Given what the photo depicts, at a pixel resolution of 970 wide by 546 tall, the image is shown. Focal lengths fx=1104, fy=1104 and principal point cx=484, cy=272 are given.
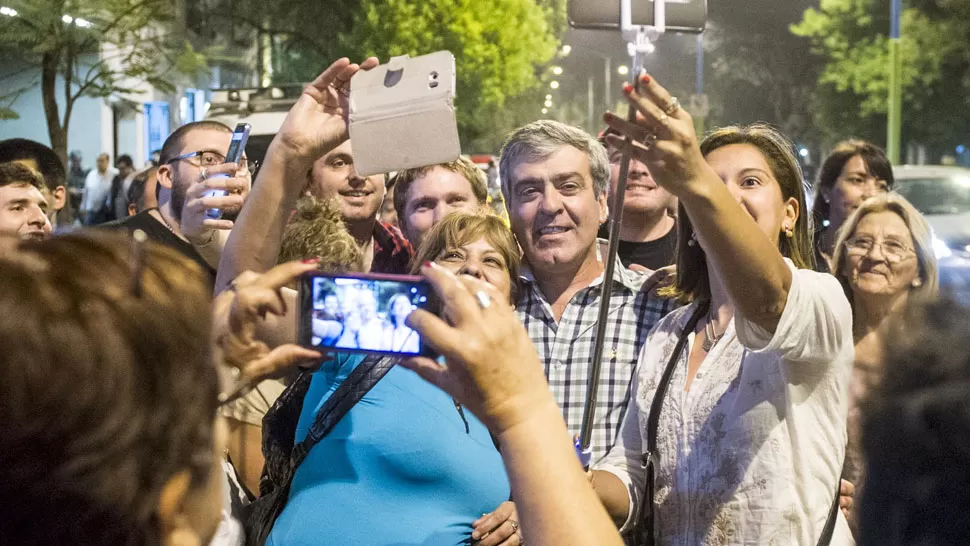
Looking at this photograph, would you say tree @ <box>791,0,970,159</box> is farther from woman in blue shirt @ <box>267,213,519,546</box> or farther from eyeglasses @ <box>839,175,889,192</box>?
woman in blue shirt @ <box>267,213,519,546</box>

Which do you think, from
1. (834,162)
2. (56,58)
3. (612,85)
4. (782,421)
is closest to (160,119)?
(56,58)

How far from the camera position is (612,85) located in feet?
302

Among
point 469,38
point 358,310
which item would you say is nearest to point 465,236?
point 358,310

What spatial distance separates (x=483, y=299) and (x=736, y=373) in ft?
4.13

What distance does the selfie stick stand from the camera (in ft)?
7.78

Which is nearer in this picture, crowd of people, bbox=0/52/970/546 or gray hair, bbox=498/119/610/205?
crowd of people, bbox=0/52/970/546

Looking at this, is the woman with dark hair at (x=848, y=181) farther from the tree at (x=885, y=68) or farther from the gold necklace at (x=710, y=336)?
the tree at (x=885, y=68)

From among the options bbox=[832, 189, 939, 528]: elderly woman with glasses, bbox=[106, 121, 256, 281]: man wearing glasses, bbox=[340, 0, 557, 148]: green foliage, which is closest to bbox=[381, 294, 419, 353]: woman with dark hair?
bbox=[106, 121, 256, 281]: man wearing glasses

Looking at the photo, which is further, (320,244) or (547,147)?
(547,147)

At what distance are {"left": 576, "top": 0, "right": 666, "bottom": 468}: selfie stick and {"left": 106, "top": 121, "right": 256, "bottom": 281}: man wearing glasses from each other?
178 cm

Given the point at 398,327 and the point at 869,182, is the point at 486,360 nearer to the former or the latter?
the point at 398,327

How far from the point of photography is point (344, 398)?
2.67 meters

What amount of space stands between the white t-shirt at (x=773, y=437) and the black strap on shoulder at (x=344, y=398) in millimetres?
767

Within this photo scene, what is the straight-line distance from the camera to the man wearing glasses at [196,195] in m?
3.92
